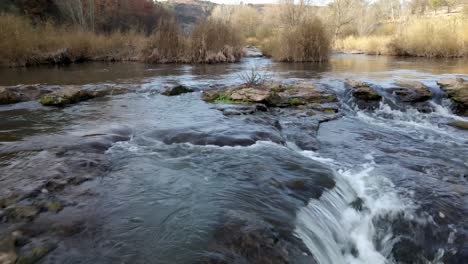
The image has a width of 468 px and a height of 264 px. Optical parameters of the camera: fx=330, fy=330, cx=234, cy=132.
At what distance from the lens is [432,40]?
1866 centimetres

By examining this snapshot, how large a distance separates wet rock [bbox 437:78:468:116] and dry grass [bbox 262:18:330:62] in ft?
26.0

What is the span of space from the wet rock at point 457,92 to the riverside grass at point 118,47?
11.2 m

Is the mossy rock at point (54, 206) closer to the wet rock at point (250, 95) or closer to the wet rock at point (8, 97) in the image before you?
the wet rock at point (250, 95)

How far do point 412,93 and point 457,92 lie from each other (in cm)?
97

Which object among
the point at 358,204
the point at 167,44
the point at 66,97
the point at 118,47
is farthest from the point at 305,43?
the point at 358,204

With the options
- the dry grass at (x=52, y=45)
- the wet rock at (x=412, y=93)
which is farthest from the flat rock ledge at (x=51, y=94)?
the dry grass at (x=52, y=45)

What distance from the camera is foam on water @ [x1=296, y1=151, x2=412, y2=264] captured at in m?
2.90

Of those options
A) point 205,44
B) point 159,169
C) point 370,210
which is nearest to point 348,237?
point 370,210

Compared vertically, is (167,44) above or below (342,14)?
below

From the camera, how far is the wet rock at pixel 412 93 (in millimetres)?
8195

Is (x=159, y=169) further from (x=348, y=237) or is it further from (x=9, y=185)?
(x=348, y=237)

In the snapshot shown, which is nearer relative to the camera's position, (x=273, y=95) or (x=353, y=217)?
(x=353, y=217)

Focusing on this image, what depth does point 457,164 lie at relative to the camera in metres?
4.68

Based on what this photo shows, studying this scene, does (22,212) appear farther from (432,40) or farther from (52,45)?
(432,40)
